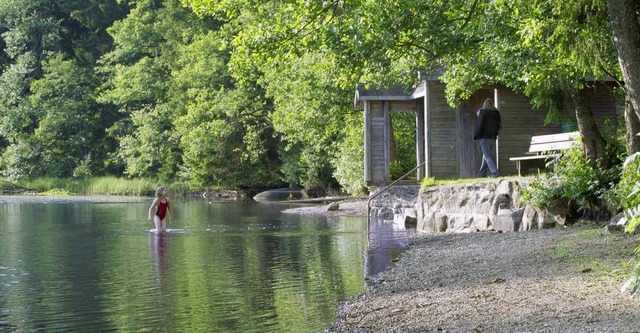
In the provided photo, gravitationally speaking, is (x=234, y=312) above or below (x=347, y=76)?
below

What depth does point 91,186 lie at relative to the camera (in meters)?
57.8

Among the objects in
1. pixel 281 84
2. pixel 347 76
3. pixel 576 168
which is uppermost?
pixel 281 84

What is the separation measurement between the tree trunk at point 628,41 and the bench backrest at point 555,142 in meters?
6.17

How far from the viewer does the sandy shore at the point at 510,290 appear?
7836mm

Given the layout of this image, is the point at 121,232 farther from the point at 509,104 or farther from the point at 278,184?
the point at 278,184

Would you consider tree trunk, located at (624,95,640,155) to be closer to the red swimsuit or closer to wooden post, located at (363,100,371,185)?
the red swimsuit

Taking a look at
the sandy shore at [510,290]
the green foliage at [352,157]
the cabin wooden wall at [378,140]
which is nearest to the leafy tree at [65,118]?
the green foliage at [352,157]

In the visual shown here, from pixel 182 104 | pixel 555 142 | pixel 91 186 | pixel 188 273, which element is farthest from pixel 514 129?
pixel 91 186

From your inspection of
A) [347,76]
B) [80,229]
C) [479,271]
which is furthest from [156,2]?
[479,271]

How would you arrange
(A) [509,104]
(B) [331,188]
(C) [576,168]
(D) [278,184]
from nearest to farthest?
(C) [576,168] → (A) [509,104] → (B) [331,188] → (D) [278,184]

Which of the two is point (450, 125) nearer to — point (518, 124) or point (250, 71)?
point (518, 124)

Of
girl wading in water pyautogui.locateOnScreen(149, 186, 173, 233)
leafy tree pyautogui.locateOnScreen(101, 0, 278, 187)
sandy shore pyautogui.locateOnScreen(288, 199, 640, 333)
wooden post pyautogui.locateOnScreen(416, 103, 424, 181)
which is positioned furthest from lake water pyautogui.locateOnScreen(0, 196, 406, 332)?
leafy tree pyautogui.locateOnScreen(101, 0, 278, 187)

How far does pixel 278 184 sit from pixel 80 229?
23.9m

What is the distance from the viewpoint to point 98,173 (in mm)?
61094
